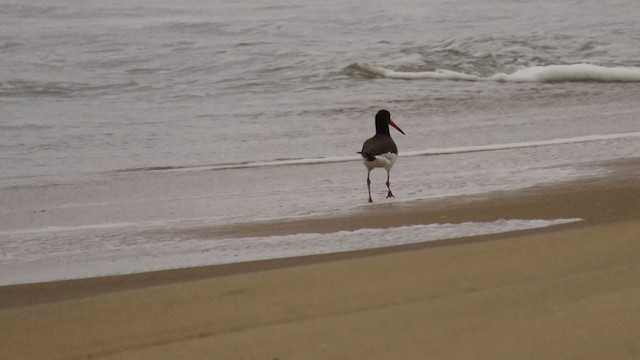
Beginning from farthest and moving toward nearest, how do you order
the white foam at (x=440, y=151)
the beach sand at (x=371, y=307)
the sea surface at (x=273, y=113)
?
the white foam at (x=440, y=151) < the sea surface at (x=273, y=113) < the beach sand at (x=371, y=307)

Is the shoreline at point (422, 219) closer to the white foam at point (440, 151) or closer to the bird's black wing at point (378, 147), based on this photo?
the bird's black wing at point (378, 147)

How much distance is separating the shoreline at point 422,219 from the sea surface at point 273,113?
0.19 m

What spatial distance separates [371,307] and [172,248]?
208cm

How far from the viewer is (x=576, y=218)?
5.95m

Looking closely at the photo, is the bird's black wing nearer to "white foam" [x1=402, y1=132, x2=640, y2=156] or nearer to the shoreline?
the shoreline

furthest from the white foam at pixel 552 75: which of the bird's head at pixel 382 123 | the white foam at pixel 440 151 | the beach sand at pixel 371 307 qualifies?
the beach sand at pixel 371 307

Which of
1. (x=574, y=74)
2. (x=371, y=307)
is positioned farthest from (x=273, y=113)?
(x=371, y=307)

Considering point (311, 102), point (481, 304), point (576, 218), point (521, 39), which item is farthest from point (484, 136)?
point (521, 39)

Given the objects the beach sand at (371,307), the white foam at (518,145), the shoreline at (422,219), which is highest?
the beach sand at (371,307)

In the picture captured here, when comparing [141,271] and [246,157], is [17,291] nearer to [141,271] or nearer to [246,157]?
[141,271]

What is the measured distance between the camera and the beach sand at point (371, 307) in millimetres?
3676

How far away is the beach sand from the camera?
368 centimetres

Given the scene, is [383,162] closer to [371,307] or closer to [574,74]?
[371,307]

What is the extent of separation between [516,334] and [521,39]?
43.7ft
